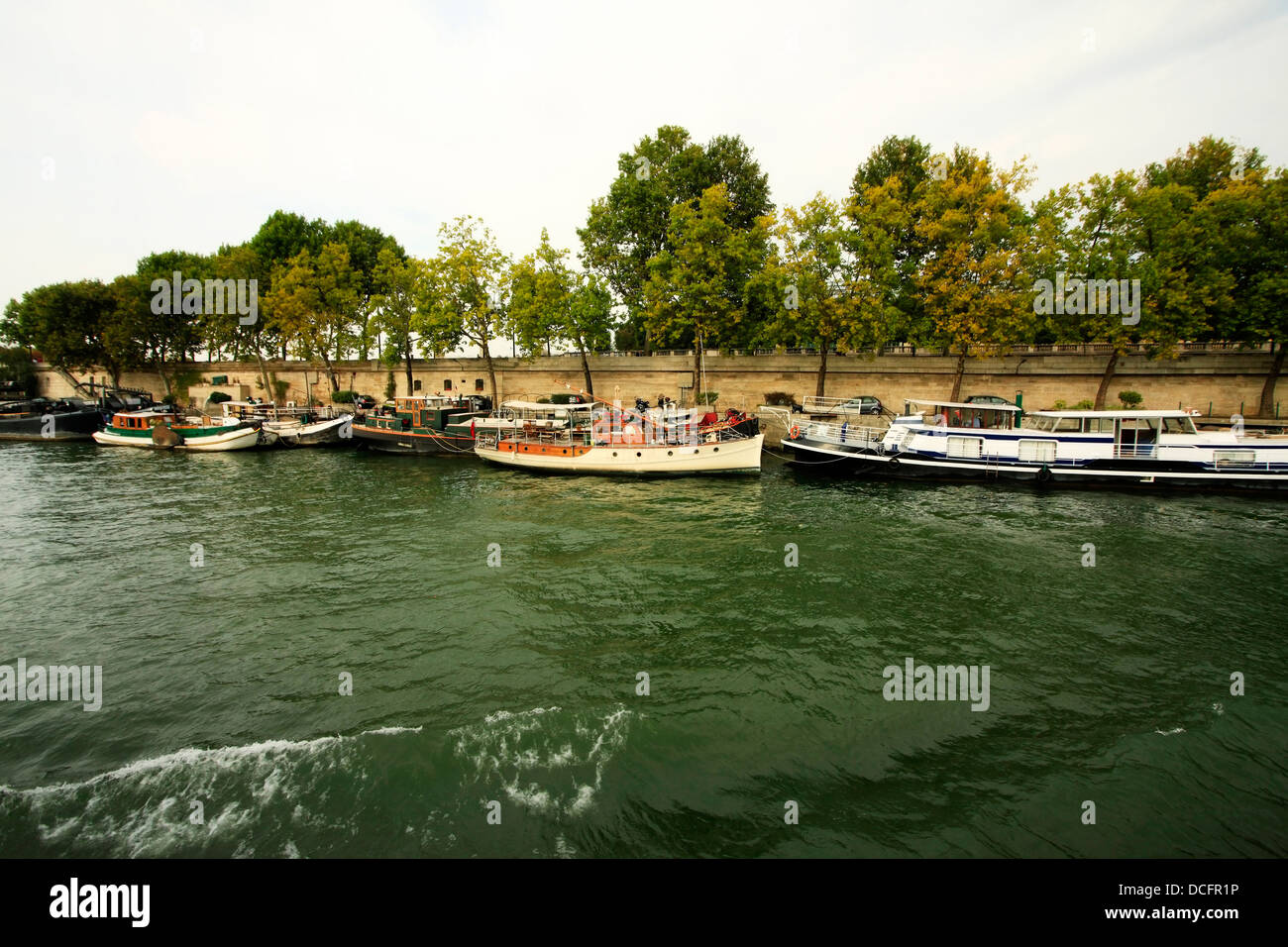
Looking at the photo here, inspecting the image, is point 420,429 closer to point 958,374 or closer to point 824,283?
point 824,283

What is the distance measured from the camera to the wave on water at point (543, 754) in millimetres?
7773

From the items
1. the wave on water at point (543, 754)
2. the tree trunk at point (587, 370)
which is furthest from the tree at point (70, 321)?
the wave on water at point (543, 754)

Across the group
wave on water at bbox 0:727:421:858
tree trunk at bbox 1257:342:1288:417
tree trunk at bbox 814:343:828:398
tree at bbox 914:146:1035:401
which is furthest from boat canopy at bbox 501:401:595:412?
tree trunk at bbox 1257:342:1288:417

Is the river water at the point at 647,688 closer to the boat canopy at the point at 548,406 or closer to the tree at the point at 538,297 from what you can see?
the boat canopy at the point at 548,406

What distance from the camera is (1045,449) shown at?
27391 mm

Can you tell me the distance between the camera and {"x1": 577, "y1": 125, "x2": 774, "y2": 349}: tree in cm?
4975

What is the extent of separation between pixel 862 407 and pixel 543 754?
35.5 metres

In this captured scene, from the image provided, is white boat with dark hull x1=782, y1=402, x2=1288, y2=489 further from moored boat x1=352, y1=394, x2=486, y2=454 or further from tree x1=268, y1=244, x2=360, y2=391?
tree x1=268, y1=244, x2=360, y2=391

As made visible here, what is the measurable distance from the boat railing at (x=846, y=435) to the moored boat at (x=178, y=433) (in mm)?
39922

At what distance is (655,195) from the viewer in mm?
49719

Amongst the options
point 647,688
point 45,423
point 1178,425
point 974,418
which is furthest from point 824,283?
point 45,423
